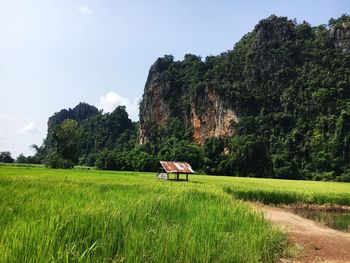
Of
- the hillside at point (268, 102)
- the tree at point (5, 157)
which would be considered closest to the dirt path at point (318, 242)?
the hillside at point (268, 102)

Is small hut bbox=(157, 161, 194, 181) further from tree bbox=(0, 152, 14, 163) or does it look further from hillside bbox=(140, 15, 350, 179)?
tree bbox=(0, 152, 14, 163)

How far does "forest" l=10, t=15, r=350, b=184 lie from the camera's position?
3374 inches

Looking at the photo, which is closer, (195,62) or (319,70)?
(319,70)

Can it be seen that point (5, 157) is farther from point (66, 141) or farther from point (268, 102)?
point (268, 102)

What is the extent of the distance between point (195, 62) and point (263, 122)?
39446 millimetres

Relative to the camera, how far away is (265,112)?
109062 millimetres

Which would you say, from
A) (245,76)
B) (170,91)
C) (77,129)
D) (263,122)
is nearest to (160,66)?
(170,91)

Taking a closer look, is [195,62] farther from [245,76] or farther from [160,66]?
[245,76]

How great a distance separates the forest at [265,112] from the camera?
8569 centimetres

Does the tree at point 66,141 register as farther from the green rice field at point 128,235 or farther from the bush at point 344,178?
the green rice field at point 128,235

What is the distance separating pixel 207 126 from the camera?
4567 inches

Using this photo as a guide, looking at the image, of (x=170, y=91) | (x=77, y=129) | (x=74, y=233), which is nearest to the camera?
(x=74, y=233)

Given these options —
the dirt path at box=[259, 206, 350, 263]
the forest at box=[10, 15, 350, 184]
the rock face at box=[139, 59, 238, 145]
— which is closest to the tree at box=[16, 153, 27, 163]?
the forest at box=[10, 15, 350, 184]

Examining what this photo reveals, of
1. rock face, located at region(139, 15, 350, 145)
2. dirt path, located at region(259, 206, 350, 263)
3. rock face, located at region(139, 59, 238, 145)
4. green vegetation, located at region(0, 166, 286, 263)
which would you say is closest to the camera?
green vegetation, located at region(0, 166, 286, 263)
